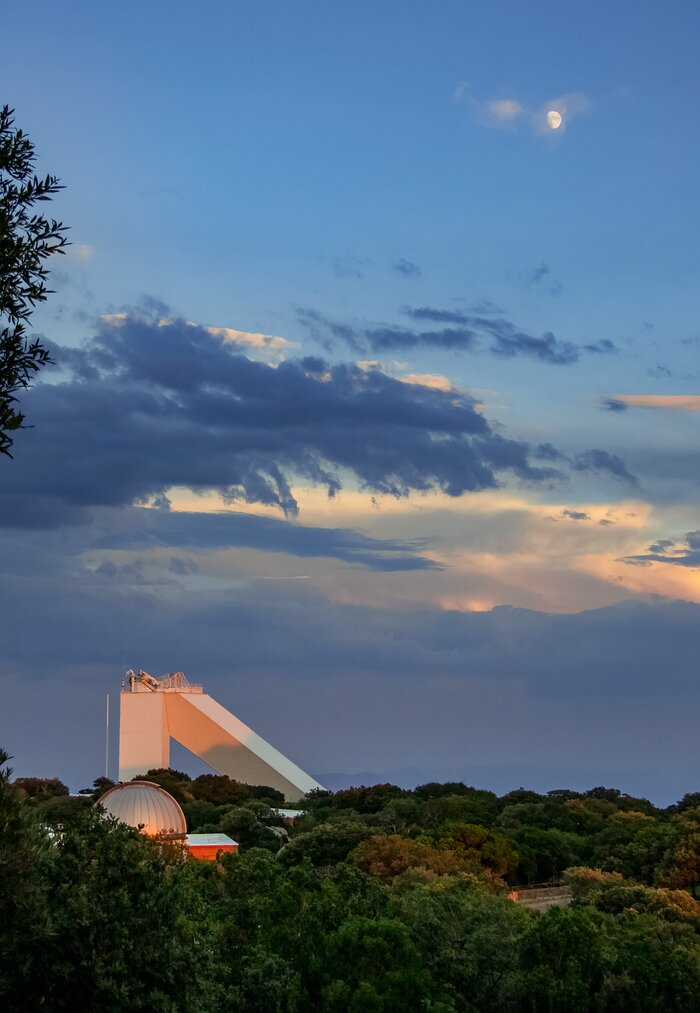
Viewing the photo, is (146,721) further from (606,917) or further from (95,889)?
(95,889)

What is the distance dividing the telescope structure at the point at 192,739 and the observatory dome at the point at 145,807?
2886cm

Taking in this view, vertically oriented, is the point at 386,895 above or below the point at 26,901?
below

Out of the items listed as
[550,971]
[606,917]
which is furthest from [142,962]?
[606,917]

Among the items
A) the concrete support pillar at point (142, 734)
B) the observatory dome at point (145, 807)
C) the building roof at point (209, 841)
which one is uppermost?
the concrete support pillar at point (142, 734)

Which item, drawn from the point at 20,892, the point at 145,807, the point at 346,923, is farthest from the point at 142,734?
the point at 20,892

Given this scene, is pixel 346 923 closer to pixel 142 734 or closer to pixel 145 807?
pixel 145 807

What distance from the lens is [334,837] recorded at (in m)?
44.3

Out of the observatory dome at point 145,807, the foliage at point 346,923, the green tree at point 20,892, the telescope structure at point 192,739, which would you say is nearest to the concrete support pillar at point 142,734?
the telescope structure at point 192,739

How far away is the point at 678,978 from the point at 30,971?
14.3m

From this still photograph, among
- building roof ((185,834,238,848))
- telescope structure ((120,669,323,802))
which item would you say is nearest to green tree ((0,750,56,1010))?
building roof ((185,834,238,848))

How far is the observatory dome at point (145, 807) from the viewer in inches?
1681

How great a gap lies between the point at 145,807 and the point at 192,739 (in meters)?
31.5

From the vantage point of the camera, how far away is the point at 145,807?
142ft

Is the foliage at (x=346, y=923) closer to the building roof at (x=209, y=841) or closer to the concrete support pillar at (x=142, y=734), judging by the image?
the building roof at (x=209, y=841)
